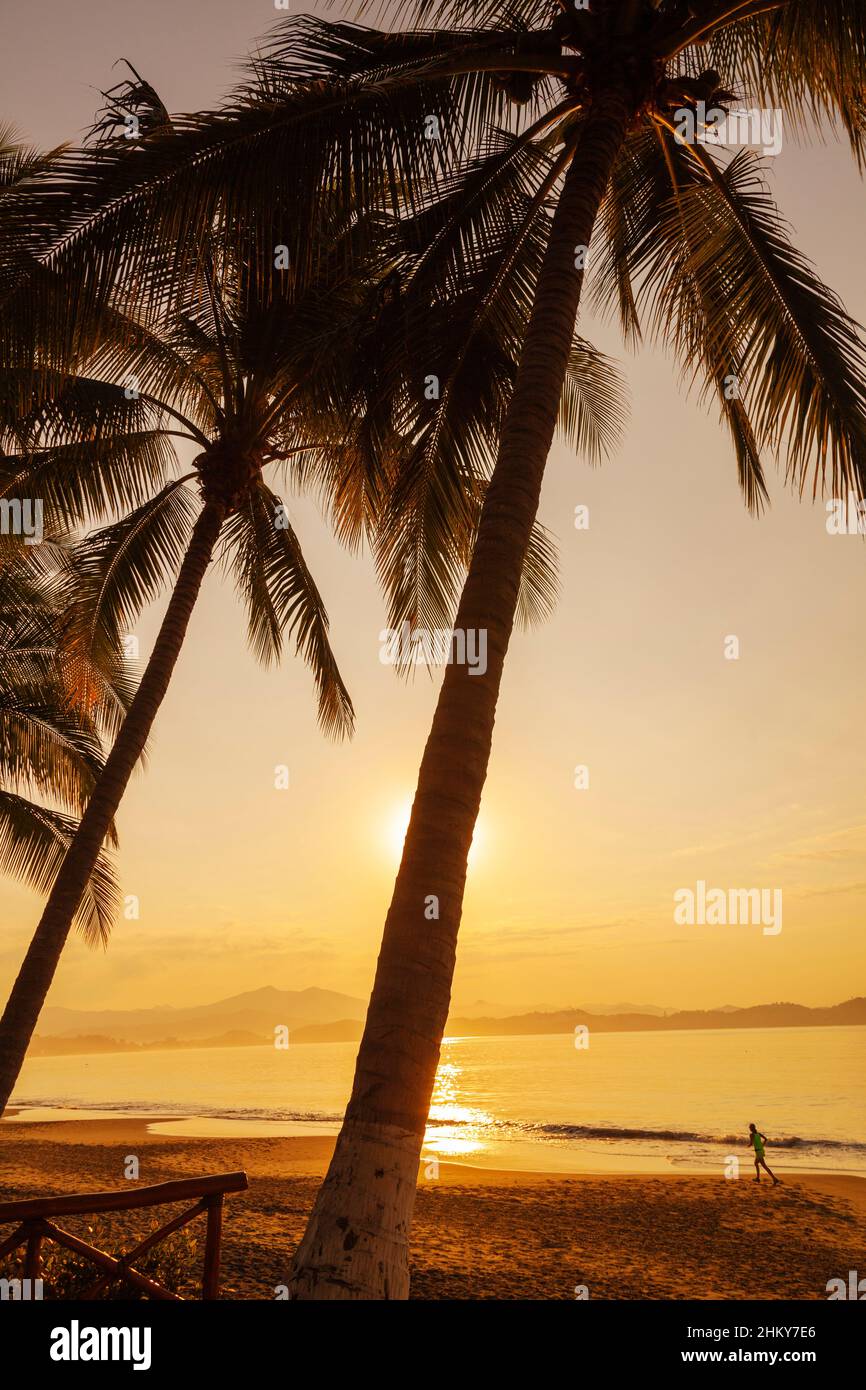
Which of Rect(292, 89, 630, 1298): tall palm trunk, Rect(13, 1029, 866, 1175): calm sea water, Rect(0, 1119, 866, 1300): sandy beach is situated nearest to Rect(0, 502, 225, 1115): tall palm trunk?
Rect(0, 1119, 866, 1300): sandy beach

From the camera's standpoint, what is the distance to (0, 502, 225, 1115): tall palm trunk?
7.41 metres

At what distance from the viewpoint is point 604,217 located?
8.27m

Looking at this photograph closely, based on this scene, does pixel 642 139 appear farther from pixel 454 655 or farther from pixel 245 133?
pixel 454 655

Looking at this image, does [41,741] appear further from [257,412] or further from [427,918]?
[427,918]

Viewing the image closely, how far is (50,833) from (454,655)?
12.9 m

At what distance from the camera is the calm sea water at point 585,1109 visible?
2792 cm

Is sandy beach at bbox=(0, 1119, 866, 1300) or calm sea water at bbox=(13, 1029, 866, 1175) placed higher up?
sandy beach at bbox=(0, 1119, 866, 1300)

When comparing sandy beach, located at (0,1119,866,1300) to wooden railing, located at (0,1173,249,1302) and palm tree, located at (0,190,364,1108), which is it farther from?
palm tree, located at (0,190,364,1108)

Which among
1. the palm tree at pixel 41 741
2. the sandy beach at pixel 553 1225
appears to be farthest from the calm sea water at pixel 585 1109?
the palm tree at pixel 41 741

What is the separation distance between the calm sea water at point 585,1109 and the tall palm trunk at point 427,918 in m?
22.0

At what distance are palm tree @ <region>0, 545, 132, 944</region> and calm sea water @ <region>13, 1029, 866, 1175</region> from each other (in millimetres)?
14984

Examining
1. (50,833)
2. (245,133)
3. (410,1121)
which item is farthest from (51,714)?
(410,1121)

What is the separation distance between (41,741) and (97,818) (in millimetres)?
7384

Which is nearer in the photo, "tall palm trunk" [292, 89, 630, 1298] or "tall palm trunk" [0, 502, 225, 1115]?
"tall palm trunk" [292, 89, 630, 1298]
